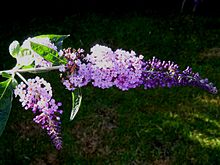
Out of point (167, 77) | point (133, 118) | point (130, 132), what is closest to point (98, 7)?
point (133, 118)

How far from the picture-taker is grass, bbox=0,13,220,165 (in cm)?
328

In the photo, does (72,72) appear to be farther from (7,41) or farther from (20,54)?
(7,41)

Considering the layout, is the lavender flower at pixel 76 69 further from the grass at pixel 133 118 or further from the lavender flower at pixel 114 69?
the grass at pixel 133 118

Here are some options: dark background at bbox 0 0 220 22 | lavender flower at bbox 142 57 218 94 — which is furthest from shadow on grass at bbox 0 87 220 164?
lavender flower at bbox 142 57 218 94

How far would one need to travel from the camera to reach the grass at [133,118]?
3.28 m

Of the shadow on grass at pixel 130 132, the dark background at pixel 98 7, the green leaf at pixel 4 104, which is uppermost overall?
the green leaf at pixel 4 104

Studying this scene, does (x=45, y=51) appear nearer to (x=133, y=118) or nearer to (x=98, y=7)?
(x=133, y=118)

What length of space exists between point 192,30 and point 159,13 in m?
0.54

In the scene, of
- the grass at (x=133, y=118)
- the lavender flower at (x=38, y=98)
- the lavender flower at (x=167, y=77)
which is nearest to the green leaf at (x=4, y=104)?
the lavender flower at (x=38, y=98)

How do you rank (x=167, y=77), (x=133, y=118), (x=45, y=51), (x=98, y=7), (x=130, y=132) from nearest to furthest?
(x=45, y=51)
(x=167, y=77)
(x=130, y=132)
(x=133, y=118)
(x=98, y=7)

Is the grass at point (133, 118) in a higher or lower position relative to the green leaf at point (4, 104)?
lower

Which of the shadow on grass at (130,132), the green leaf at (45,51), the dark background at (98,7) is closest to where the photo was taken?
the green leaf at (45,51)

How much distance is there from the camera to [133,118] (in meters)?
3.65

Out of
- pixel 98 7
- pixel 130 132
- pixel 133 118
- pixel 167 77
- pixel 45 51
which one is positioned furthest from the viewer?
pixel 98 7
